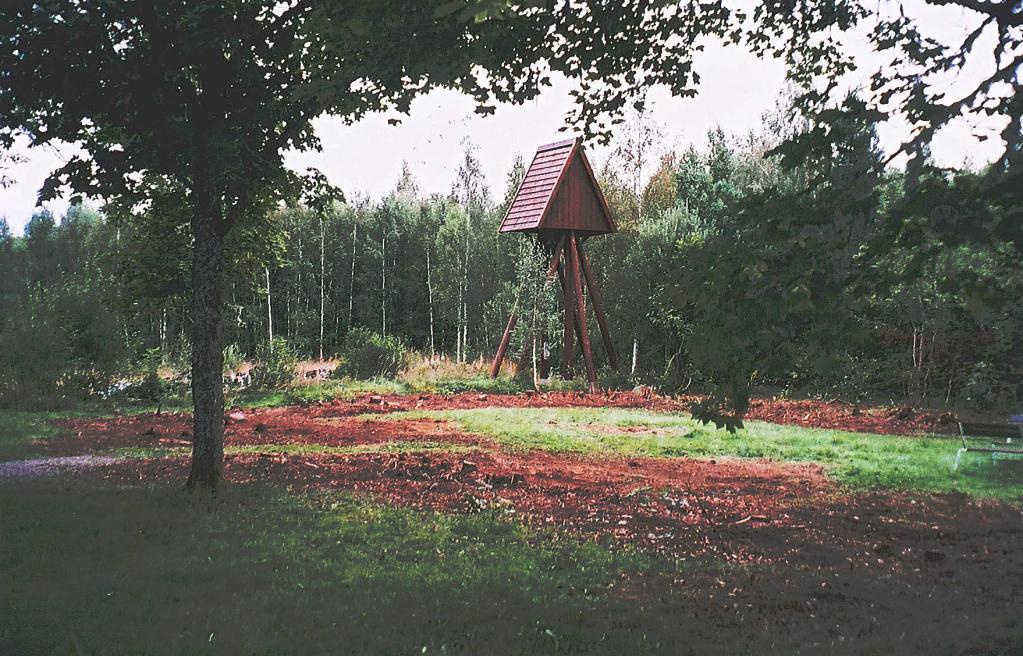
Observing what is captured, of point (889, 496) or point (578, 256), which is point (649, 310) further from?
point (889, 496)

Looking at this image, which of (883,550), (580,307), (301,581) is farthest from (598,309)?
(301,581)

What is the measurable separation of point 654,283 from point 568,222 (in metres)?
3.16

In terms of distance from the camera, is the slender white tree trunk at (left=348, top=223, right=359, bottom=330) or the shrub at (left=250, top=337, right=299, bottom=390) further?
the slender white tree trunk at (left=348, top=223, right=359, bottom=330)

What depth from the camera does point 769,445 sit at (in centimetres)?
1280

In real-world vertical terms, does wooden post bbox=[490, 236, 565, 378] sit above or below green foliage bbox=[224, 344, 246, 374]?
above

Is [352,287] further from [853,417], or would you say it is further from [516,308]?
[853,417]

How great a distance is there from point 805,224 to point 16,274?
190 feet

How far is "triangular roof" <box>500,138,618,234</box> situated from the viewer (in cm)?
2206

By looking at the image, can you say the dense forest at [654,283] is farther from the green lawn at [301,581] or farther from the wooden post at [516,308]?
the green lawn at [301,581]

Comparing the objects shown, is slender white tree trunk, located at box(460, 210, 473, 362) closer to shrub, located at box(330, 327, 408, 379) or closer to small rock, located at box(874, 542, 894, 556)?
shrub, located at box(330, 327, 408, 379)

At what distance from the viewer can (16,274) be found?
168ft

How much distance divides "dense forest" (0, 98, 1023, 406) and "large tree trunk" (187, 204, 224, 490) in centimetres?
112

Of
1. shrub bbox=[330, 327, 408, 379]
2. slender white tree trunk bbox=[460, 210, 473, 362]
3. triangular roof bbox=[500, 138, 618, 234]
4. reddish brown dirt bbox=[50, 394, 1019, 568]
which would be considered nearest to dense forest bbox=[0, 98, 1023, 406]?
→ slender white tree trunk bbox=[460, 210, 473, 362]

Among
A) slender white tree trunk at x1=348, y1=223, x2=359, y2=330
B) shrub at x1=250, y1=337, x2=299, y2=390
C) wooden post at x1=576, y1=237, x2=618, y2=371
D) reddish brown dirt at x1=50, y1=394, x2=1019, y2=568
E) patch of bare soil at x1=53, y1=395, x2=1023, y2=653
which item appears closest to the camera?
patch of bare soil at x1=53, y1=395, x2=1023, y2=653
